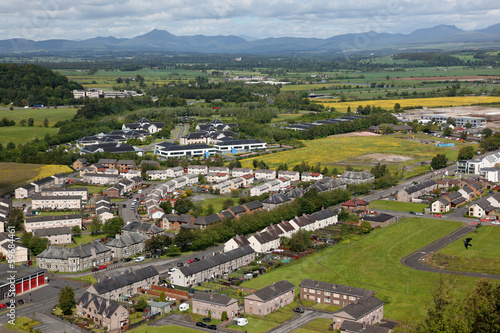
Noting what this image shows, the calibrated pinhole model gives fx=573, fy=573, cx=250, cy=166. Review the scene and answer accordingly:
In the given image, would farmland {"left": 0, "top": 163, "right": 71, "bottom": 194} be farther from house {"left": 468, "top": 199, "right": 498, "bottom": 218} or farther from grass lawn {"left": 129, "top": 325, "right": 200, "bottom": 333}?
A: house {"left": 468, "top": 199, "right": 498, "bottom": 218}

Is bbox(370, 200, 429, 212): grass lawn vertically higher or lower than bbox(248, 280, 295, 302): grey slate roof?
lower

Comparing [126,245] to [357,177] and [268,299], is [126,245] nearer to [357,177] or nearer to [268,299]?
[268,299]

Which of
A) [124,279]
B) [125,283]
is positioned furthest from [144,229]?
[125,283]

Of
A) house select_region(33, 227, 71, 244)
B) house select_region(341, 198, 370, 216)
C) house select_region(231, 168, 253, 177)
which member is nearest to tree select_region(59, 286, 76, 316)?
house select_region(33, 227, 71, 244)

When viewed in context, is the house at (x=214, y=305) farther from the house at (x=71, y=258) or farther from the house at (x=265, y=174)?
the house at (x=265, y=174)

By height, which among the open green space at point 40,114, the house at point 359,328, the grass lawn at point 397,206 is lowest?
the grass lawn at point 397,206

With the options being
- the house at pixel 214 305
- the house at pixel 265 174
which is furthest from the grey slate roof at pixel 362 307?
the house at pixel 265 174

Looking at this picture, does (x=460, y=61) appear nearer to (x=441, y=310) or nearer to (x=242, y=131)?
(x=242, y=131)
